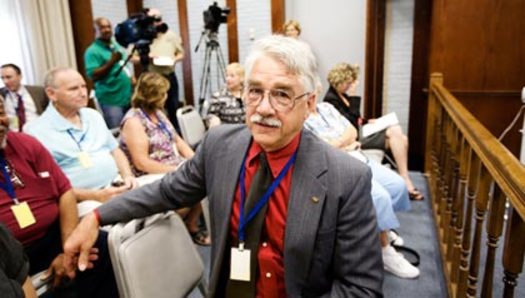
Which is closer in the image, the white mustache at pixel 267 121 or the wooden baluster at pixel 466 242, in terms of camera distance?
the white mustache at pixel 267 121

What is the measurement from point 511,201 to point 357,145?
5.90 ft

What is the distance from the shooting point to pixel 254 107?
1125 mm

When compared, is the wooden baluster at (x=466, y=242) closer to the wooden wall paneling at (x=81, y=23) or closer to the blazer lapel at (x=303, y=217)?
the blazer lapel at (x=303, y=217)

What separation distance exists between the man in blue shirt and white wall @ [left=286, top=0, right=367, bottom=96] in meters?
3.24

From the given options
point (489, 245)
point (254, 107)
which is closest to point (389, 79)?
A: point (489, 245)

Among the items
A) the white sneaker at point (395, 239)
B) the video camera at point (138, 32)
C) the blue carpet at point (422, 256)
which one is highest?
the video camera at point (138, 32)

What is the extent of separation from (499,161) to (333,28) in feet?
12.7

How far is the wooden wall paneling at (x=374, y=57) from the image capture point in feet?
14.3

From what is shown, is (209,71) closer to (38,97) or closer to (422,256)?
(38,97)

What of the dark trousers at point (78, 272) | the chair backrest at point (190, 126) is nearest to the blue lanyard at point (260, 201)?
the dark trousers at point (78, 272)

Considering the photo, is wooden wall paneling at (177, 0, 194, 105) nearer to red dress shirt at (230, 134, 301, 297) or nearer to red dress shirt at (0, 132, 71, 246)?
red dress shirt at (0, 132, 71, 246)

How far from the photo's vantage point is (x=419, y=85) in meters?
4.43

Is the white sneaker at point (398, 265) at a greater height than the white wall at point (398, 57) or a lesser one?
lesser

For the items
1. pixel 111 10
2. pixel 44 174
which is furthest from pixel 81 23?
pixel 44 174
